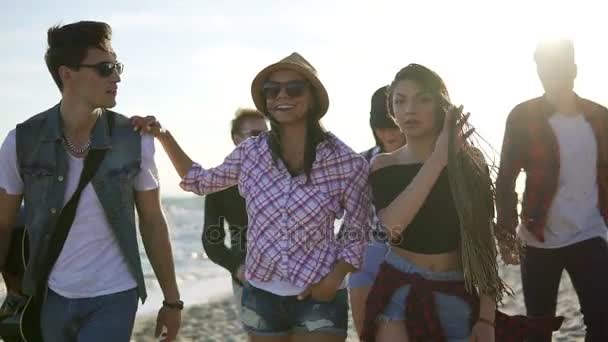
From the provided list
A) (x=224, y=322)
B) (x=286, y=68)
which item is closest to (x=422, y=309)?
(x=286, y=68)

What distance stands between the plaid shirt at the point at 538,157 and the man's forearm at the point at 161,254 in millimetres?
2269

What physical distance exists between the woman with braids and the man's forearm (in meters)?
1.02

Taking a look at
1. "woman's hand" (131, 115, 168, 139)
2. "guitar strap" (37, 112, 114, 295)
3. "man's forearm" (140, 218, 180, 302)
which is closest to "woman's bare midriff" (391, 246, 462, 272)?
"man's forearm" (140, 218, 180, 302)

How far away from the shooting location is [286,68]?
472 cm

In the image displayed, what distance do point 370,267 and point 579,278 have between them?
165cm

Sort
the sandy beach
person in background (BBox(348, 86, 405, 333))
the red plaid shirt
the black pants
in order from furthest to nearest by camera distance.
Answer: the sandy beach, the black pants, person in background (BBox(348, 86, 405, 333)), the red plaid shirt


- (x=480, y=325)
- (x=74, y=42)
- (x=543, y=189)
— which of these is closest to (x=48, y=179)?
(x=74, y=42)

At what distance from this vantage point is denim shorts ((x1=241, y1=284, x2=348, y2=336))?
14.8 ft

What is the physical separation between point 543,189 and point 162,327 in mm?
2718

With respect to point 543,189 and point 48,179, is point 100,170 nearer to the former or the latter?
point 48,179

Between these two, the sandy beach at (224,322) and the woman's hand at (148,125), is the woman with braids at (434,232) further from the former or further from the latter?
the sandy beach at (224,322)

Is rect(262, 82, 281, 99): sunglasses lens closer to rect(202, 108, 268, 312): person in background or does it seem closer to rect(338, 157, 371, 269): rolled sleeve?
rect(338, 157, 371, 269): rolled sleeve

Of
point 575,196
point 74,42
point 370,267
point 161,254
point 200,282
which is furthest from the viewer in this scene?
point 200,282

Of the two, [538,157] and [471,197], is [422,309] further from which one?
[538,157]
